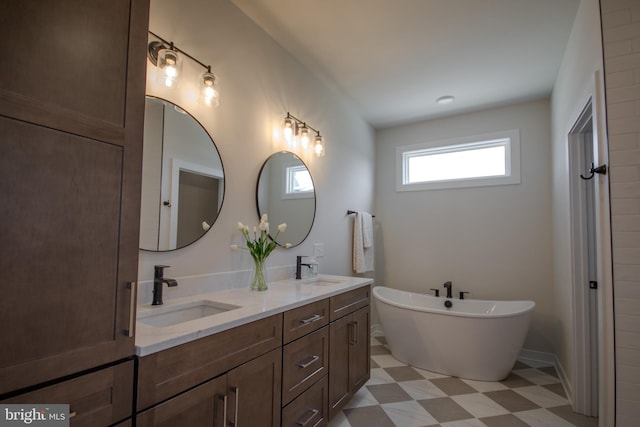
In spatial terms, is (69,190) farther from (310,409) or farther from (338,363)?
(338,363)

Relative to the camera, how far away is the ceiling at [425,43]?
1.97 meters

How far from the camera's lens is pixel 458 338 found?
8.67 ft

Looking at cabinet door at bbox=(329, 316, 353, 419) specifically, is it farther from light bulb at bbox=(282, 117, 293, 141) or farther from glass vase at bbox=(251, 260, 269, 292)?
light bulb at bbox=(282, 117, 293, 141)

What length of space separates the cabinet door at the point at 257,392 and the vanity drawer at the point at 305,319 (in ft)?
0.35

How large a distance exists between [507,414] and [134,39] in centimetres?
289

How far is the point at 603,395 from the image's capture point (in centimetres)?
Result: 156

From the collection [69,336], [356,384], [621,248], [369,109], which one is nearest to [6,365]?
[69,336]

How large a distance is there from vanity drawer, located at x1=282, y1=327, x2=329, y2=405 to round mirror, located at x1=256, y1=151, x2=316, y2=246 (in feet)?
2.68

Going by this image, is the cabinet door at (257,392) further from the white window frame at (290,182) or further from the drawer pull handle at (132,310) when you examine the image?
the white window frame at (290,182)

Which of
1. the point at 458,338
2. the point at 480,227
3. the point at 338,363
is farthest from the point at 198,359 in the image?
the point at 480,227

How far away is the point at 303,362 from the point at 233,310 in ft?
1.69

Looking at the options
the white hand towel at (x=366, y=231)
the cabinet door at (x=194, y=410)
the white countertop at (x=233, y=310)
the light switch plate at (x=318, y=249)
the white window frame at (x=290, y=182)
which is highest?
the white window frame at (x=290, y=182)

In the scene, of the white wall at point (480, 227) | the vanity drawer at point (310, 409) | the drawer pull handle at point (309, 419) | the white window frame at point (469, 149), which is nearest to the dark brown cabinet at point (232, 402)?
the vanity drawer at point (310, 409)

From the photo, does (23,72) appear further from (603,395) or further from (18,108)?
(603,395)
